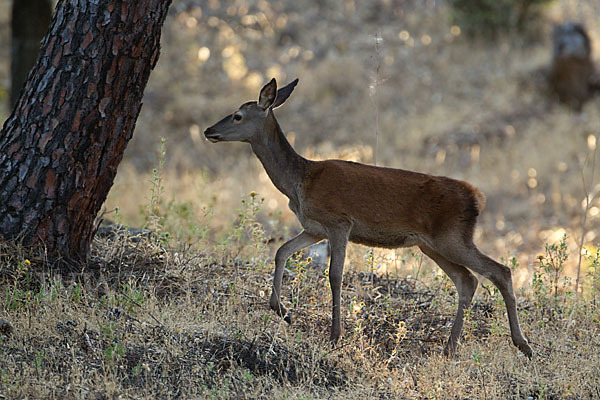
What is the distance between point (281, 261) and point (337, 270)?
0.54 metres

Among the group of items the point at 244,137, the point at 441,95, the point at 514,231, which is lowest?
the point at 244,137

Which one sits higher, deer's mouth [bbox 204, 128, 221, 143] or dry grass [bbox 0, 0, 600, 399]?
deer's mouth [bbox 204, 128, 221, 143]

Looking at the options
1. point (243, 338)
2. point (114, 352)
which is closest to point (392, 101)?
point (243, 338)

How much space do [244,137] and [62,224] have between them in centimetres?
167

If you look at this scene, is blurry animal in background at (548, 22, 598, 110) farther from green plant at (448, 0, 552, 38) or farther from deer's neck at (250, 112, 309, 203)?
deer's neck at (250, 112, 309, 203)

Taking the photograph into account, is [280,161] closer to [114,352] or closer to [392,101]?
[114,352]

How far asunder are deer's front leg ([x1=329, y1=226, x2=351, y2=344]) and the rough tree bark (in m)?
2.04

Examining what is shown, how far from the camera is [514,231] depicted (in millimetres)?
12906

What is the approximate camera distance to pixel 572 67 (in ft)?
54.9

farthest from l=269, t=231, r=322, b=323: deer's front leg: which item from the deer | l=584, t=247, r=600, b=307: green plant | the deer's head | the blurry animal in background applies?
the blurry animal in background

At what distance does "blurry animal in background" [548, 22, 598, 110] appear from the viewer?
16.6 m

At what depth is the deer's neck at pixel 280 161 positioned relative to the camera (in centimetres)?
625

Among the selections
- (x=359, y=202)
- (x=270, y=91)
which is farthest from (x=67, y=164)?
(x=359, y=202)

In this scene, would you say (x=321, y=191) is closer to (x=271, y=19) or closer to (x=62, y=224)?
(x=62, y=224)
